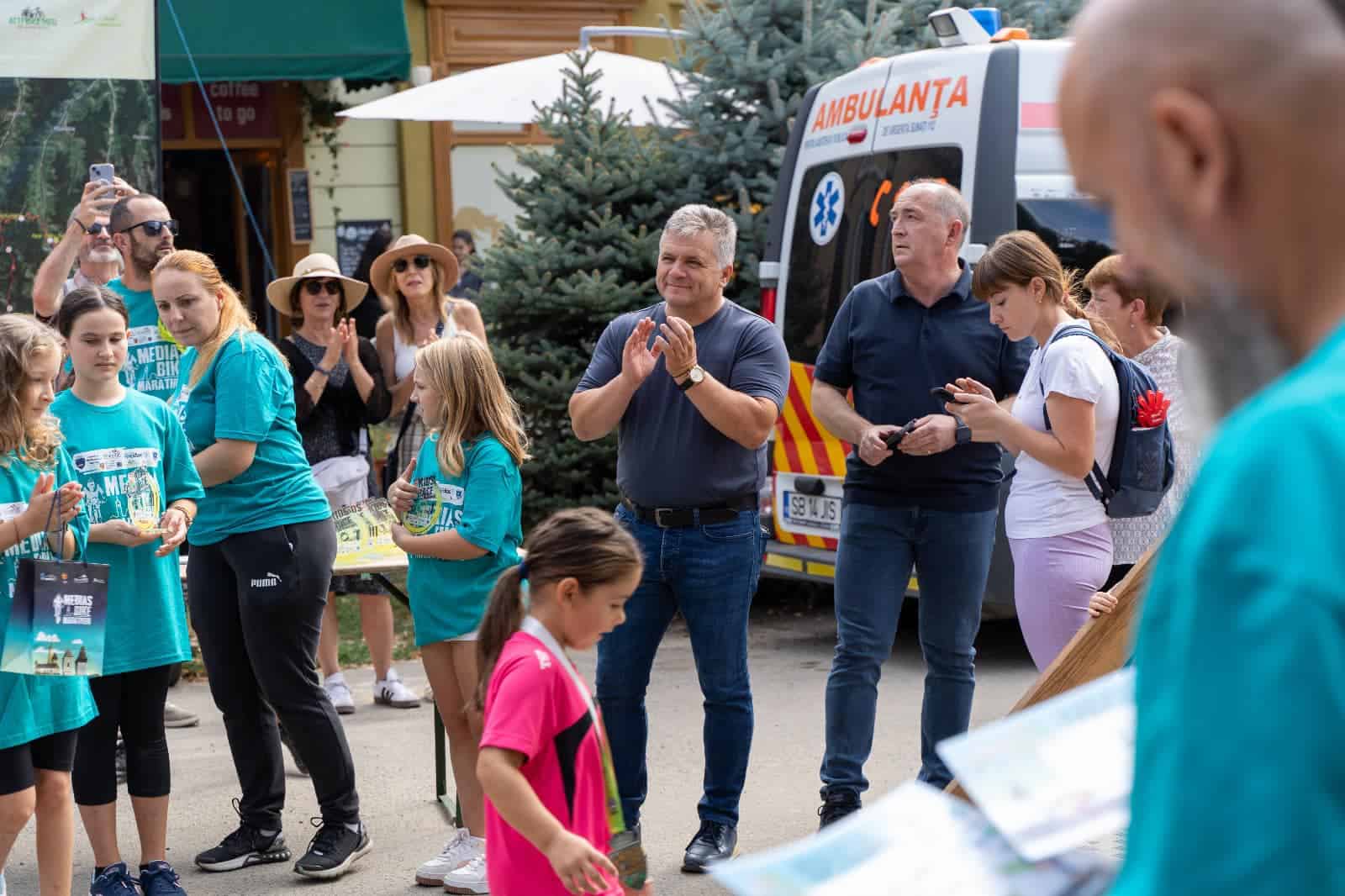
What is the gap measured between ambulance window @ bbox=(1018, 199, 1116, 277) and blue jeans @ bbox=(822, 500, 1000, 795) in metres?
2.12

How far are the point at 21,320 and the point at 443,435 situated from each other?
45.4 inches

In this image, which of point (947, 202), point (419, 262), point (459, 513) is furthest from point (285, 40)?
point (459, 513)

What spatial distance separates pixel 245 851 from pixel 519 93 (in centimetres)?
649

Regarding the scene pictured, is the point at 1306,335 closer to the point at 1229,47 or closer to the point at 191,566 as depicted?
the point at 1229,47

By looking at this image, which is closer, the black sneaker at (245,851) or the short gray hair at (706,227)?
the short gray hair at (706,227)

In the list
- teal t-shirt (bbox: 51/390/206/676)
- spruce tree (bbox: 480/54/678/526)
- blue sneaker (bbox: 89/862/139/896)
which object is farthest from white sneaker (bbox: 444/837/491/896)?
spruce tree (bbox: 480/54/678/526)

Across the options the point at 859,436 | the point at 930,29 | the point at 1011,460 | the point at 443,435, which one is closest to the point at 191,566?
the point at 443,435

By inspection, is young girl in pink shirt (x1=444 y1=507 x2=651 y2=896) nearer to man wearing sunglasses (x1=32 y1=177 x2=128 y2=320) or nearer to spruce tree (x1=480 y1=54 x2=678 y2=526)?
man wearing sunglasses (x1=32 y1=177 x2=128 y2=320)

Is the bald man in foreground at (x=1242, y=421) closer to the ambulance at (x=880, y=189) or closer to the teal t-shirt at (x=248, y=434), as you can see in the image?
the teal t-shirt at (x=248, y=434)

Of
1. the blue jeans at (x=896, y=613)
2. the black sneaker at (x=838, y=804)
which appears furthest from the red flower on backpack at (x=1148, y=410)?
the black sneaker at (x=838, y=804)

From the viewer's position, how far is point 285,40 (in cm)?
1204

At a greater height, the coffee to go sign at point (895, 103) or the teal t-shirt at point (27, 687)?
the coffee to go sign at point (895, 103)

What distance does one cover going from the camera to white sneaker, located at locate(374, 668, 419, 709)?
22.6 feet

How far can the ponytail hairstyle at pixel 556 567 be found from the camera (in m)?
3.04
